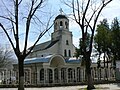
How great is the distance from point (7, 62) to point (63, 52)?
2389 cm

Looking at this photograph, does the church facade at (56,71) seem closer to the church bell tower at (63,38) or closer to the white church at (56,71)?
the white church at (56,71)

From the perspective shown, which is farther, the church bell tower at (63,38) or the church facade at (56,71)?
the church bell tower at (63,38)

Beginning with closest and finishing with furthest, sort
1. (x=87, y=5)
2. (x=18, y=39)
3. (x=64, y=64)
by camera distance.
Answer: (x=18, y=39)
(x=87, y=5)
(x=64, y=64)

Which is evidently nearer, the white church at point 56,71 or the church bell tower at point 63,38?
the white church at point 56,71

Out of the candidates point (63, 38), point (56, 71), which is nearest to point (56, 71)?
point (56, 71)

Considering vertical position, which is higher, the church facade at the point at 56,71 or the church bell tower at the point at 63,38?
the church bell tower at the point at 63,38

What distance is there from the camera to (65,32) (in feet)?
202

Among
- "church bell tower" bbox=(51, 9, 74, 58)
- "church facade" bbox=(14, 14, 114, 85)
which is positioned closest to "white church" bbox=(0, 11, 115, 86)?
"church facade" bbox=(14, 14, 114, 85)

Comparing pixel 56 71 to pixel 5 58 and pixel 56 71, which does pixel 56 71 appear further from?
pixel 5 58

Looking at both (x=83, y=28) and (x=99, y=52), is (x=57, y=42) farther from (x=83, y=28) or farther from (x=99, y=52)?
(x=83, y=28)

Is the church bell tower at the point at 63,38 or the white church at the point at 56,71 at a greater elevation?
the church bell tower at the point at 63,38

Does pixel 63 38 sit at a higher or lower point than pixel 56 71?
higher

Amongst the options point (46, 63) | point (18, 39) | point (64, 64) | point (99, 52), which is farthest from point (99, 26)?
point (18, 39)

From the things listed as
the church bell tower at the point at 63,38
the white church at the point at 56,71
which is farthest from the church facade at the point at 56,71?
the church bell tower at the point at 63,38
